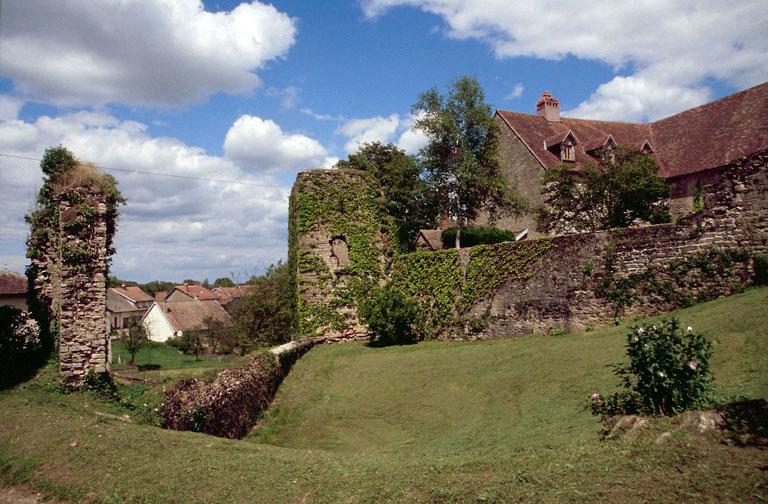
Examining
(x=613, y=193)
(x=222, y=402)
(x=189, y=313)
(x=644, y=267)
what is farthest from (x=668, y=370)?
(x=189, y=313)

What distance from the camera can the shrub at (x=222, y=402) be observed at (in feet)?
29.3

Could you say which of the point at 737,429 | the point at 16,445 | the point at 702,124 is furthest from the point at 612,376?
the point at 702,124

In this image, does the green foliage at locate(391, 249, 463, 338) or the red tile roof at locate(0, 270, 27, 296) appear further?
the red tile roof at locate(0, 270, 27, 296)

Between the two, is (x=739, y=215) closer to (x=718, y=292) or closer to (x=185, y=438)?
(x=718, y=292)

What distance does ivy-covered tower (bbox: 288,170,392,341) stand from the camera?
754 inches

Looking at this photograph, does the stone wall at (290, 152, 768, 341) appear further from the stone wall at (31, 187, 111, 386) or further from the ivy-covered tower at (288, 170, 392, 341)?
the stone wall at (31, 187, 111, 386)

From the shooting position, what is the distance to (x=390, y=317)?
18.1 meters

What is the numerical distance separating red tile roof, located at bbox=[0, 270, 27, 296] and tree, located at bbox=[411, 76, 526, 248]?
2195cm

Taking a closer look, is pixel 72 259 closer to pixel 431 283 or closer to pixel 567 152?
pixel 431 283

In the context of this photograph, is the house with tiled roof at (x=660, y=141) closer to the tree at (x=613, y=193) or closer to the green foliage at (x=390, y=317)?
the tree at (x=613, y=193)

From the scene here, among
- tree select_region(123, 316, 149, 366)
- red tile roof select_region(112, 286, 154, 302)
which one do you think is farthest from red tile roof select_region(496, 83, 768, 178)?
red tile roof select_region(112, 286, 154, 302)

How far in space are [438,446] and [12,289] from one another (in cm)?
2589

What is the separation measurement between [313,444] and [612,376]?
5964 mm

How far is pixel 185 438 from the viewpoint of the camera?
24.6 ft
